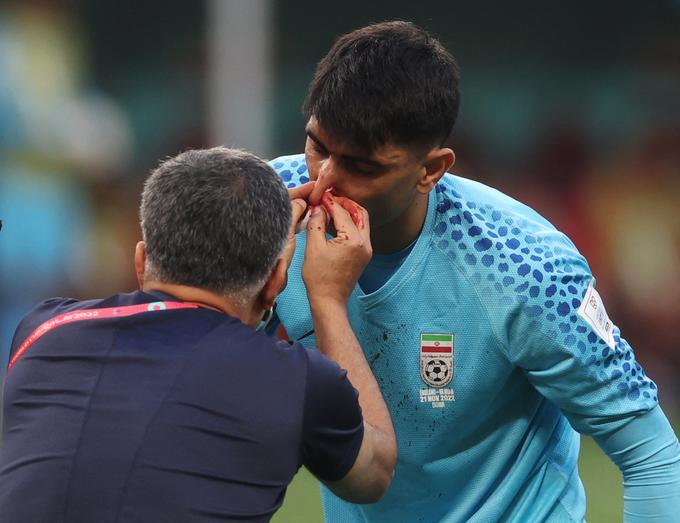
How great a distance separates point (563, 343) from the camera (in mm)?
3246

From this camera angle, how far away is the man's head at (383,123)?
329 cm

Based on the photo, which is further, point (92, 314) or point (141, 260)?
point (141, 260)

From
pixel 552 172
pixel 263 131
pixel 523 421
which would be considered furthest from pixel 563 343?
pixel 552 172

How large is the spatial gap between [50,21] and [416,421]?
611 cm

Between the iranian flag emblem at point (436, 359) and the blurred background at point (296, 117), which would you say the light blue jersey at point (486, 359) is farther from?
the blurred background at point (296, 117)

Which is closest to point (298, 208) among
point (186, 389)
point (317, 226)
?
point (317, 226)

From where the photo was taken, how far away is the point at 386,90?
3340 millimetres

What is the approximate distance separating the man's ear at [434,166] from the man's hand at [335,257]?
26 centimetres

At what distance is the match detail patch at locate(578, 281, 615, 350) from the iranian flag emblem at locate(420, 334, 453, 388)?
1.13ft

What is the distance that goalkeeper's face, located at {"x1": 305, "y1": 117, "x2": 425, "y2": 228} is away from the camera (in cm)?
330

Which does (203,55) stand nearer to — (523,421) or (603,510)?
(603,510)

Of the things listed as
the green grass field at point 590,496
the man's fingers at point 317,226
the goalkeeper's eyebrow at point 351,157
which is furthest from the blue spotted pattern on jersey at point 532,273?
the green grass field at point 590,496

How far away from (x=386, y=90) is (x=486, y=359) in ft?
2.28

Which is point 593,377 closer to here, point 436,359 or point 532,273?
point 532,273
